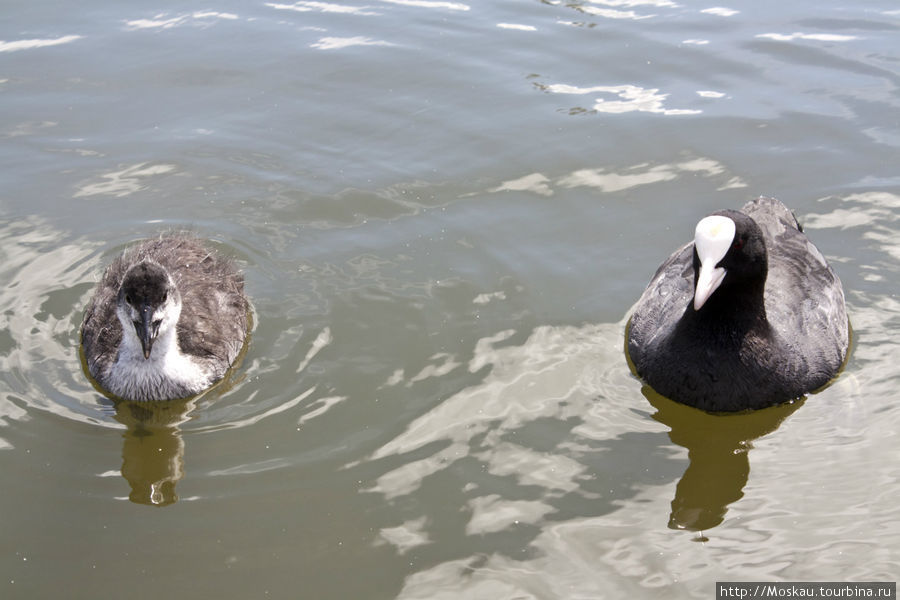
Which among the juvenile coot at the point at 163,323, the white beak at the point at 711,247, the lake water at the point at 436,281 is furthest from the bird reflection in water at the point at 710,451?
the juvenile coot at the point at 163,323

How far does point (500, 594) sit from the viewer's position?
17.4ft

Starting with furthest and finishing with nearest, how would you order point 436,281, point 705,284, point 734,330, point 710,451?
point 436,281
point 734,330
point 710,451
point 705,284

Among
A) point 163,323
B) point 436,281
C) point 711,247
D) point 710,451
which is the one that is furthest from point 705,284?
point 163,323

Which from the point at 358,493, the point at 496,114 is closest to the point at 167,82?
the point at 496,114

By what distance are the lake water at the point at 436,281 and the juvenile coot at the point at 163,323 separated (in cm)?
18

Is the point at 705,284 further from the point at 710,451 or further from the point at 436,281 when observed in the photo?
the point at 436,281

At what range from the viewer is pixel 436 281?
25.5 feet

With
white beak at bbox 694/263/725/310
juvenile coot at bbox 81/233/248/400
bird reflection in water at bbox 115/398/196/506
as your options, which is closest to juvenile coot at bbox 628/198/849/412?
white beak at bbox 694/263/725/310

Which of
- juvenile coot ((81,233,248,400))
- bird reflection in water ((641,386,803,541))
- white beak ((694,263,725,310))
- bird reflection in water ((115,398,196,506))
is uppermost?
white beak ((694,263,725,310))

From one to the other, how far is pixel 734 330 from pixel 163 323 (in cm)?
362

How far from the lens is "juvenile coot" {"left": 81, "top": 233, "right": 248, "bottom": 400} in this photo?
6.51 meters

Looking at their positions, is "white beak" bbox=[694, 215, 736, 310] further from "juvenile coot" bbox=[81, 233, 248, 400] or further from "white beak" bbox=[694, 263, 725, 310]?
"juvenile coot" bbox=[81, 233, 248, 400]

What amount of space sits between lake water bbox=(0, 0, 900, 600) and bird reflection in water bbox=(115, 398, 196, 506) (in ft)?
0.07

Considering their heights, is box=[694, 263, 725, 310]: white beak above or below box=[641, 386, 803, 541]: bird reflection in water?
above
